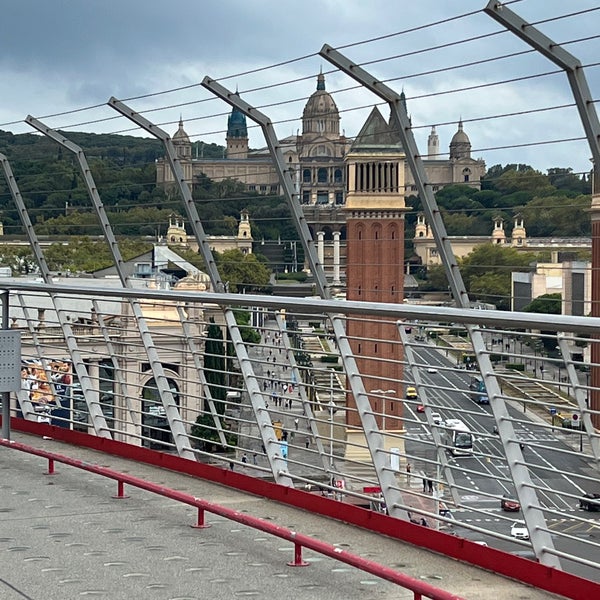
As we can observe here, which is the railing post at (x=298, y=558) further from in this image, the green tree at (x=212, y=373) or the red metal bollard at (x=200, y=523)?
the green tree at (x=212, y=373)

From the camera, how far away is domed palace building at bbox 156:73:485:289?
926 cm

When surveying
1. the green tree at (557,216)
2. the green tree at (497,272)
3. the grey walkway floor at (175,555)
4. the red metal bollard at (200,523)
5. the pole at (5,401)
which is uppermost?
the green tree at (557,216)

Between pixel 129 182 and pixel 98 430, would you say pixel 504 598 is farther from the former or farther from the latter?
pixel 129 182

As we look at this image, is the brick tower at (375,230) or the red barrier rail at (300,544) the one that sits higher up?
the brick tower at (375,230)

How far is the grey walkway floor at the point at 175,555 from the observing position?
3891mm

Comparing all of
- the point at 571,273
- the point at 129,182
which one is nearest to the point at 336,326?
the point at 571,273

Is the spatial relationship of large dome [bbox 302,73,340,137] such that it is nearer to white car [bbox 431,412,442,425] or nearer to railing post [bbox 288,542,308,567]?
white car [bbox 431,412,442,425]

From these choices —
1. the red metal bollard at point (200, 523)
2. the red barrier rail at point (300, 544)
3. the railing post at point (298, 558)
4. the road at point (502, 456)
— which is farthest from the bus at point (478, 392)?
the red metal bollard at point (200, 523)

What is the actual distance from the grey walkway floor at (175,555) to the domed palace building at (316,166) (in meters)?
2.58

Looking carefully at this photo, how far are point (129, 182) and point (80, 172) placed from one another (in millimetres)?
3581

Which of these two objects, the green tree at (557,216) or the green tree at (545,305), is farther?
the green tree at (557,216)

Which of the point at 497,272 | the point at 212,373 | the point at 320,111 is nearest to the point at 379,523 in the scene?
the point at 497,272

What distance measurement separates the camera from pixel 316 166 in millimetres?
17781

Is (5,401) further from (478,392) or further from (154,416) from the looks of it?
(478,392)
